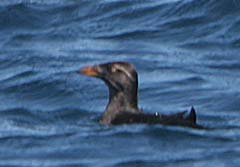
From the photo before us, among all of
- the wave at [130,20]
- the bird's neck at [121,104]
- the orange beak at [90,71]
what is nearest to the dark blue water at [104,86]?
the wave at [130,20]

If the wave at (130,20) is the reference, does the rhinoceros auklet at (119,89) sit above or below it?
below

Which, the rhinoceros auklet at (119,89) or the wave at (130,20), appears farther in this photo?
the wave at (130,20)

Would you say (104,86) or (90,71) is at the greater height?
(90,71)

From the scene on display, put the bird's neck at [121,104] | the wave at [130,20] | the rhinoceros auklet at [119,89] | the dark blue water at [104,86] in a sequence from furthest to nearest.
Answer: the wave at [130,20] → the bird's neck at [121,104] → the rhinoceros auklet at [119,89] → the dark blue water at [104,86]

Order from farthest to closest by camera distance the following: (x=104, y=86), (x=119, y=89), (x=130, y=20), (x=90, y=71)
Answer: (x=130, y=20) < (x=104, y=86) < (x=119, y=89) < (x=90, y=71)

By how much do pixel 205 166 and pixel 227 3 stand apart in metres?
8.49

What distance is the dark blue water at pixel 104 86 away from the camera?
53.2ft

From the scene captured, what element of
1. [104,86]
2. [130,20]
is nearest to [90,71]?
[104,86]

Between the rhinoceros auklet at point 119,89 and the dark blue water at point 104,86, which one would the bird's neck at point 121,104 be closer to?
the rhinoceros auklet at point 119,89

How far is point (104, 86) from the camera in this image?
65.3ft

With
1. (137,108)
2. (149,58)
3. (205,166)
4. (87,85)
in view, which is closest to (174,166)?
(205,166)

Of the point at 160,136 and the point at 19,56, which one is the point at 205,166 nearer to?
the point at 160,136

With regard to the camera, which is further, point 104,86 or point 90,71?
point 104,86

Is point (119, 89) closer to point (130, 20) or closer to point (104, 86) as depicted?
point (104, 86)
